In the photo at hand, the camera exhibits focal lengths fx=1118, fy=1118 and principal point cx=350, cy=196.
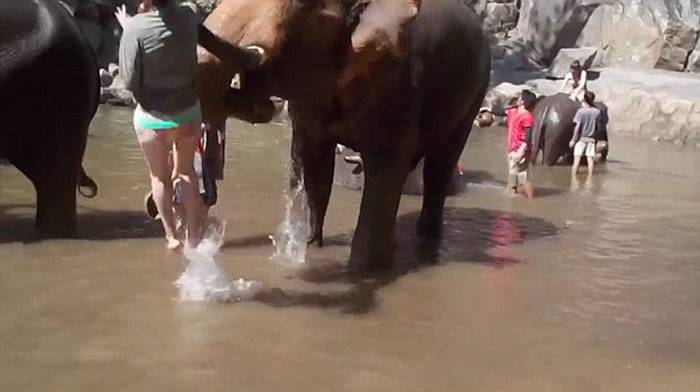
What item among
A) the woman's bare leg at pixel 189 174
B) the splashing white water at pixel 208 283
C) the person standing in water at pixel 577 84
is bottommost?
the person standing in water at pixel 577 84

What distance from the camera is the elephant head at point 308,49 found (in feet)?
18.1

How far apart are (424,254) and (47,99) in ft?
8.03

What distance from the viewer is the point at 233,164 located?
1056 cm

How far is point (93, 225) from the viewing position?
7.12m

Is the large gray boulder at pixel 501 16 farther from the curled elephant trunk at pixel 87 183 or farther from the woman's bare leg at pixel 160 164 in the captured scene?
the woman's bare leg at pixel 160 164

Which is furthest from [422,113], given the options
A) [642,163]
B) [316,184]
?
[642,163]

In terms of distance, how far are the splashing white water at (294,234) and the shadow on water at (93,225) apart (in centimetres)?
77

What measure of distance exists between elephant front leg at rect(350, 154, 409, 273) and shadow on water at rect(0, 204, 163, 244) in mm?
1389

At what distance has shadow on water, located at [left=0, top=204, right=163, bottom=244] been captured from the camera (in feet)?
21.9

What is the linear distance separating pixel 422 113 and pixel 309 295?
151cm

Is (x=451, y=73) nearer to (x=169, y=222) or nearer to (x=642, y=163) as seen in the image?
(x=169, y=222)

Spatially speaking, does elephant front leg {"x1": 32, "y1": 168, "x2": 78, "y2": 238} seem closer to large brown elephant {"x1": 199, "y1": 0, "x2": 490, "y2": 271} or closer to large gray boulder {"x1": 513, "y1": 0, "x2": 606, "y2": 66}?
large brown elephant {"x1": 199, "y1": 0, "x2": 490, "y2": 271}

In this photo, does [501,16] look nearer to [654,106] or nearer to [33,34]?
[654,106]

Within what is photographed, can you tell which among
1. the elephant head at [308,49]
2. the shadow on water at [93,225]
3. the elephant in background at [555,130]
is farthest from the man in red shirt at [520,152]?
the elephant head at [308,49]
